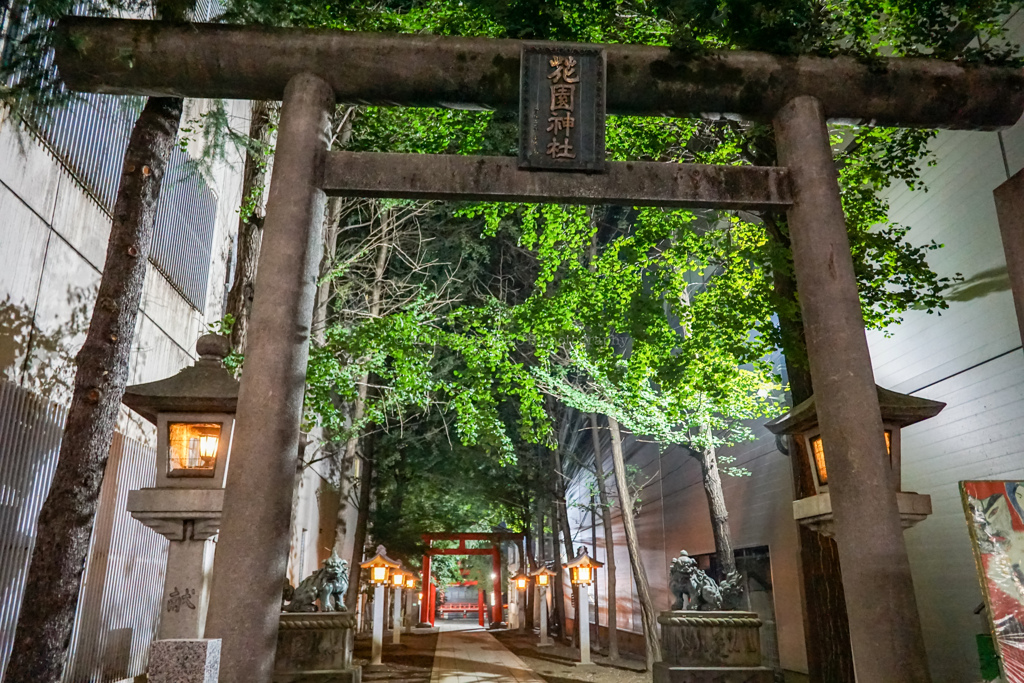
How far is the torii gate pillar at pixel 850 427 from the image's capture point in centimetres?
508

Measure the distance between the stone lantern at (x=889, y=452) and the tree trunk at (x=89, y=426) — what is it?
668cm

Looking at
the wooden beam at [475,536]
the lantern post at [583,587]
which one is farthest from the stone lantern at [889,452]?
the wooden beam at [475,536]

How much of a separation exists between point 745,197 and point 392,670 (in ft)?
51.0

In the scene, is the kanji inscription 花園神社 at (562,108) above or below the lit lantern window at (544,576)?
above

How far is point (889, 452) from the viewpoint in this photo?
7059 millimetres

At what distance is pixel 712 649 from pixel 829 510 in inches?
184

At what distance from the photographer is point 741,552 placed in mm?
17125

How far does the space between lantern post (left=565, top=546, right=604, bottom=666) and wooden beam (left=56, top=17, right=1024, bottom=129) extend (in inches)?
611

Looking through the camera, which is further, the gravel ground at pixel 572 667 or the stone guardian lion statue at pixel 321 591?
the gravel ground at pixel 572 667

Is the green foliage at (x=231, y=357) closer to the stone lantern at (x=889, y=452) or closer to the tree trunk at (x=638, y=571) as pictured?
the stone lantern at (x=889, y=452)

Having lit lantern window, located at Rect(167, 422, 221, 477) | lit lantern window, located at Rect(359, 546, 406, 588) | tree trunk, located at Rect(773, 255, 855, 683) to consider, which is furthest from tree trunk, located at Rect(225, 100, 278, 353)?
lit lantern window, located at Rect(359, 546, 406, 588)

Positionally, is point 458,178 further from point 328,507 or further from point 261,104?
point 328,507

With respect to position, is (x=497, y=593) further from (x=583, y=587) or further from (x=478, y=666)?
(x=478, y=666)

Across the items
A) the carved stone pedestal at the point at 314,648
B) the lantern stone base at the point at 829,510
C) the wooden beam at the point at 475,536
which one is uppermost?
the wooden beam at the point at 475,536
